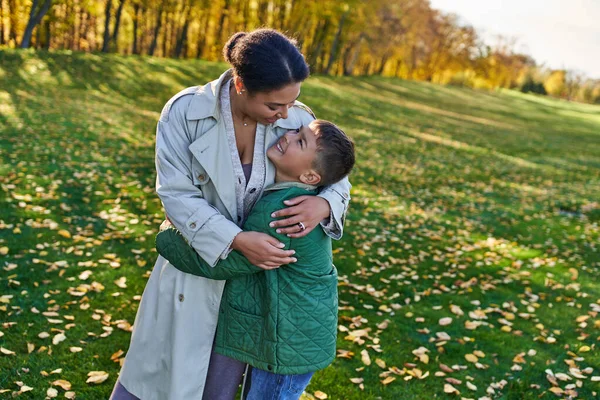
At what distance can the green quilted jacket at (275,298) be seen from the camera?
7.54ft

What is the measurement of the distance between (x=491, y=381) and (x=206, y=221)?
371cm

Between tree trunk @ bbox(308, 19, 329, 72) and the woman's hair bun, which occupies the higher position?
tree trunk @ bbox(308, 19, 329, 72)

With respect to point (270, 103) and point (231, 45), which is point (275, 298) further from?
point (231, 45)

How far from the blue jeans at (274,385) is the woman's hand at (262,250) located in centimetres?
58

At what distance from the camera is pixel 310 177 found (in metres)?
2.40

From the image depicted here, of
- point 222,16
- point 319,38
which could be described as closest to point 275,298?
A: point 222,16

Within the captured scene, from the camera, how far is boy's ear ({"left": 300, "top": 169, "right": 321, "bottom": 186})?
238cm

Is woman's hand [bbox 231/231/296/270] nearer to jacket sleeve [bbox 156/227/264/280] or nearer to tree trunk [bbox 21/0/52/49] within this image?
jacket sleeve [bbox 156/227/264/280]

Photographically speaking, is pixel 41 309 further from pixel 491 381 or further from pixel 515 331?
pixel 515 331

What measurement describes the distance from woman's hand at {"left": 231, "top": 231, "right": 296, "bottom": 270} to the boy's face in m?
0.35

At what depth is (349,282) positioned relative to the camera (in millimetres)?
6551

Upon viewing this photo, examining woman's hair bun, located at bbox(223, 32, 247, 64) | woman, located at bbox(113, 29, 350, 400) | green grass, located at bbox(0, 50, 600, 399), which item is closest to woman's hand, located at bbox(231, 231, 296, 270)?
woman, located at bbox(113, 29, 350, 400)

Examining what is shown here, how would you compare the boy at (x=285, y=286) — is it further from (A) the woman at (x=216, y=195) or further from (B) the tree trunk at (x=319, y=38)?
(B) the tree trunk at (x=319, y=38)

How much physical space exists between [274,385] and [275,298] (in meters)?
0.46
